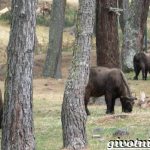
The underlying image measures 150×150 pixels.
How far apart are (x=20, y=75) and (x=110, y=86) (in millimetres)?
7895

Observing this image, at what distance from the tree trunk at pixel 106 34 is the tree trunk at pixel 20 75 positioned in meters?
10.0

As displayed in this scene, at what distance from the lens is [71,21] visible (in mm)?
53938

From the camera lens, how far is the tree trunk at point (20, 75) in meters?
9.41

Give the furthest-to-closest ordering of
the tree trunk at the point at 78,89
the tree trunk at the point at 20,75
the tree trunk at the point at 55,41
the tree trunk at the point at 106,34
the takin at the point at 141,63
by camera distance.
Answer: the tree trunk at the point at 55,41
the takin at the point at 141,63
the tree trunk at the point at 106,34
the tree trunk at the point at 78,89
the tree trunk at the point at 20,75

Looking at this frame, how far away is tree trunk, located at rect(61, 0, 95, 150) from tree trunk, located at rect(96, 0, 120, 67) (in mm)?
8523

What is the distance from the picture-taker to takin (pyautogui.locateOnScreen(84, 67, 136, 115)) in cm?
1702

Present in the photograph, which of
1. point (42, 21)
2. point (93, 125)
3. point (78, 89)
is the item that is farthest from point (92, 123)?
point (42, 21)

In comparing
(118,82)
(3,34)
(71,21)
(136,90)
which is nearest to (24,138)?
(118,82)

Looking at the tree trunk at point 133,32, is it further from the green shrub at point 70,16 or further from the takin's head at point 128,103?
the green shrub at point 70,16

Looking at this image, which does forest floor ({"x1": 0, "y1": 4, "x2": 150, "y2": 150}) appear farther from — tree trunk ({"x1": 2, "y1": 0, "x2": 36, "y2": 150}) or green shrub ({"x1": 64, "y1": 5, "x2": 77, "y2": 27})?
green shrub ({"x1": 64, "y1": 5, "x2": 77, "y2": 27})

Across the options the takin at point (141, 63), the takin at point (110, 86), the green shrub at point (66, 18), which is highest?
the green shrub at point (66, 18)

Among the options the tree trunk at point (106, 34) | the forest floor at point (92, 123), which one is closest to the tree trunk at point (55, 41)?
the forest floor at point (92, 123)

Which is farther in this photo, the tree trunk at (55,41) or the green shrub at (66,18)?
the green shrub at (66,18)

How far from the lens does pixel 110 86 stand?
56.1 ft
